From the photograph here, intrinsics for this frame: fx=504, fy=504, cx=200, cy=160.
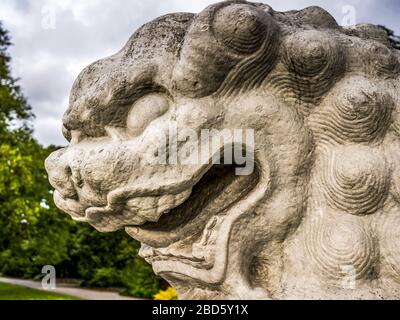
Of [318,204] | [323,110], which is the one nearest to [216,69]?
[323,110]

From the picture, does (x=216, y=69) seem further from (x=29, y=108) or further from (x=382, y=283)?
(x=29, y=108)

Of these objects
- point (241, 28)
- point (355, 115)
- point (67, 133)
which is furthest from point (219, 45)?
point (67, 133)

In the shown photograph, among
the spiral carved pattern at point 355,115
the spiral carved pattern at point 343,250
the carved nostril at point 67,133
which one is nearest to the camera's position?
the spiral carved pattern at point 343,250

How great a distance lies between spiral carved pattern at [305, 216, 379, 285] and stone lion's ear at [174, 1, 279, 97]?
2.41 ft

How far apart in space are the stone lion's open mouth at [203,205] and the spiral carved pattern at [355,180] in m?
0.31

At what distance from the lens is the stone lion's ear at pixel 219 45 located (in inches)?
78.5

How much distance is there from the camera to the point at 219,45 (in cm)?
200

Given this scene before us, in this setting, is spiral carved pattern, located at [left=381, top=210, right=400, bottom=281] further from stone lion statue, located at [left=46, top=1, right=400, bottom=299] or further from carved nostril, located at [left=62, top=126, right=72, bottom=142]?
carved nostril, located at [left=62, top=126, right=72, bottom=142]

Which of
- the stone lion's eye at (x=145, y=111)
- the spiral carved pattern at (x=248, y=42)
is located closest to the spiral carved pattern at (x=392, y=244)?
the spiral carved pattern at (x=248, y=42)

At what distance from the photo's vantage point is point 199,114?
1.99 metres

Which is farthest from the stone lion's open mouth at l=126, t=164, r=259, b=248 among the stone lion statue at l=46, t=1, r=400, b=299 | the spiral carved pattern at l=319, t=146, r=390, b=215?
the spiral carved pattern at l=319, t=146, r=390, b=215

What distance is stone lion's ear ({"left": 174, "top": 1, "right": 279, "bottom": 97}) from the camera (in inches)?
78.5

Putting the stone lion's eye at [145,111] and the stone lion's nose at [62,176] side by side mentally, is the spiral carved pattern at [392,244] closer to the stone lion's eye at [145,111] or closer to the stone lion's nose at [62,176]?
the stone lion's eye at [145,111]

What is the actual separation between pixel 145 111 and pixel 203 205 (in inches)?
18.5
